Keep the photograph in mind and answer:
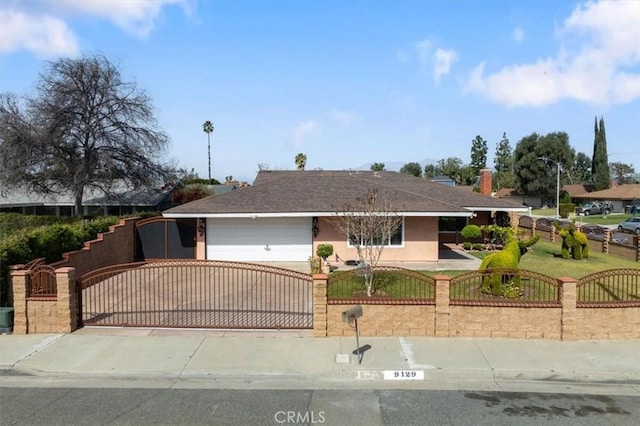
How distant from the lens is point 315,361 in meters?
8.71

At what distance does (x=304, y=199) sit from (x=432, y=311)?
11.8m

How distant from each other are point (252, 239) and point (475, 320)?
12.3 m

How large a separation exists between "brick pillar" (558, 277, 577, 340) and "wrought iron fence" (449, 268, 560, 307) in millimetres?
167

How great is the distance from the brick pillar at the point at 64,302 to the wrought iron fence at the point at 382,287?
5443 mm

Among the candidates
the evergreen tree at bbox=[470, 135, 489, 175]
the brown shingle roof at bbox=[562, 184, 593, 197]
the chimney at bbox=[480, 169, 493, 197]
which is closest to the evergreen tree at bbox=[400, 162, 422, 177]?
the evergreen tree at bbox=[470, 135, 489, 175]

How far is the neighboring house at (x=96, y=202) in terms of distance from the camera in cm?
3193

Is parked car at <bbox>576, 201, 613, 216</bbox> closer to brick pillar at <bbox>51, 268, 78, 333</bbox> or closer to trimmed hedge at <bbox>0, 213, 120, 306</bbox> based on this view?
trimmed hedge at <bbox>0, 213, 120, 306</bbox>

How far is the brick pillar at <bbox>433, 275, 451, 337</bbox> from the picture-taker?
1001cm

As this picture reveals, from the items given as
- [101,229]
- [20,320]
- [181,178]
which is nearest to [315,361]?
[20,320]

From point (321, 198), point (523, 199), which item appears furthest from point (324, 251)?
point (523, 199)

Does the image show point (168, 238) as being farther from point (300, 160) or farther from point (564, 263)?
point (300, 160)

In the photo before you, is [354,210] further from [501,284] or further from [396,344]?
[396,344]

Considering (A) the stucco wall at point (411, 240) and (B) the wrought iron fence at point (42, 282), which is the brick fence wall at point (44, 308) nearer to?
(B) the wrought iron fence at point (42, 282)

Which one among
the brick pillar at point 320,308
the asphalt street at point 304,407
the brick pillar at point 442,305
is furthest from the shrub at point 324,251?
the asphalt street at point 304,407
